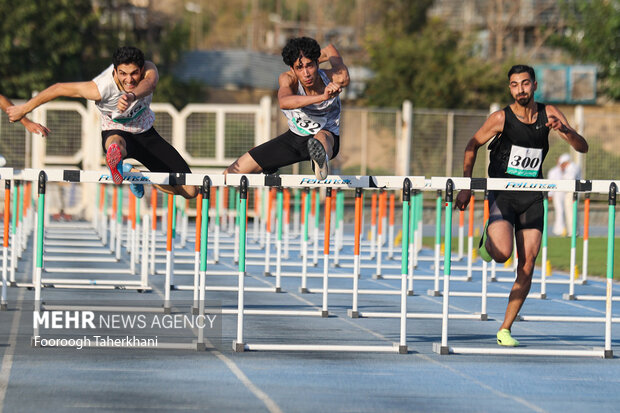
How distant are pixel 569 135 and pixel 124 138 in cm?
367

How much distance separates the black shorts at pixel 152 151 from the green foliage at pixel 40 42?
2988 cm

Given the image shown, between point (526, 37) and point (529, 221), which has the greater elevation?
point (526, 37)

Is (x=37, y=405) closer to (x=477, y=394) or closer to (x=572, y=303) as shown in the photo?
(x=477, y=394)

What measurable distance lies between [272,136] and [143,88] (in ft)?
66.8

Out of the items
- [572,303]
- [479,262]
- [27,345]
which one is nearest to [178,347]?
[27,345]

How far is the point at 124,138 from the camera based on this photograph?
992 centimetres

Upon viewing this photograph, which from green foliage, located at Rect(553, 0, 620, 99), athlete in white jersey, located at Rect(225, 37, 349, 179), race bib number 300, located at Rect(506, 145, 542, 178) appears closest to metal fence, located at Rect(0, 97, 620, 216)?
green foliage, located at Rect(553, 0, 620, 99)

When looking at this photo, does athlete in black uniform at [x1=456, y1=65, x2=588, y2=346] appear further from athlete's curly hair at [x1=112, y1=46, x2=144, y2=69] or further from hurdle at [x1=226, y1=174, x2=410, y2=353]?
athlete's curly hair at [x1=112, y1=46, x2=144, y2=69]

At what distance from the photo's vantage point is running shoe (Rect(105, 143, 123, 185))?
873 cm

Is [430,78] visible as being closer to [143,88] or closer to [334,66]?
[334,66]

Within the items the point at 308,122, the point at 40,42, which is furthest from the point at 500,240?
the point at 40,42

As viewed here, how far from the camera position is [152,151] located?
10281 millimetres

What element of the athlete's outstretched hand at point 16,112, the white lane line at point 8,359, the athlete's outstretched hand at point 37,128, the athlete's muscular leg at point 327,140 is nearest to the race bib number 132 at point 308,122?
the athlete's muscular leg at point 327,140

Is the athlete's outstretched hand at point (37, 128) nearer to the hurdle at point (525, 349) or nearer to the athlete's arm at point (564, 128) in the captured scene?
the hurdle at point (525, 349)
